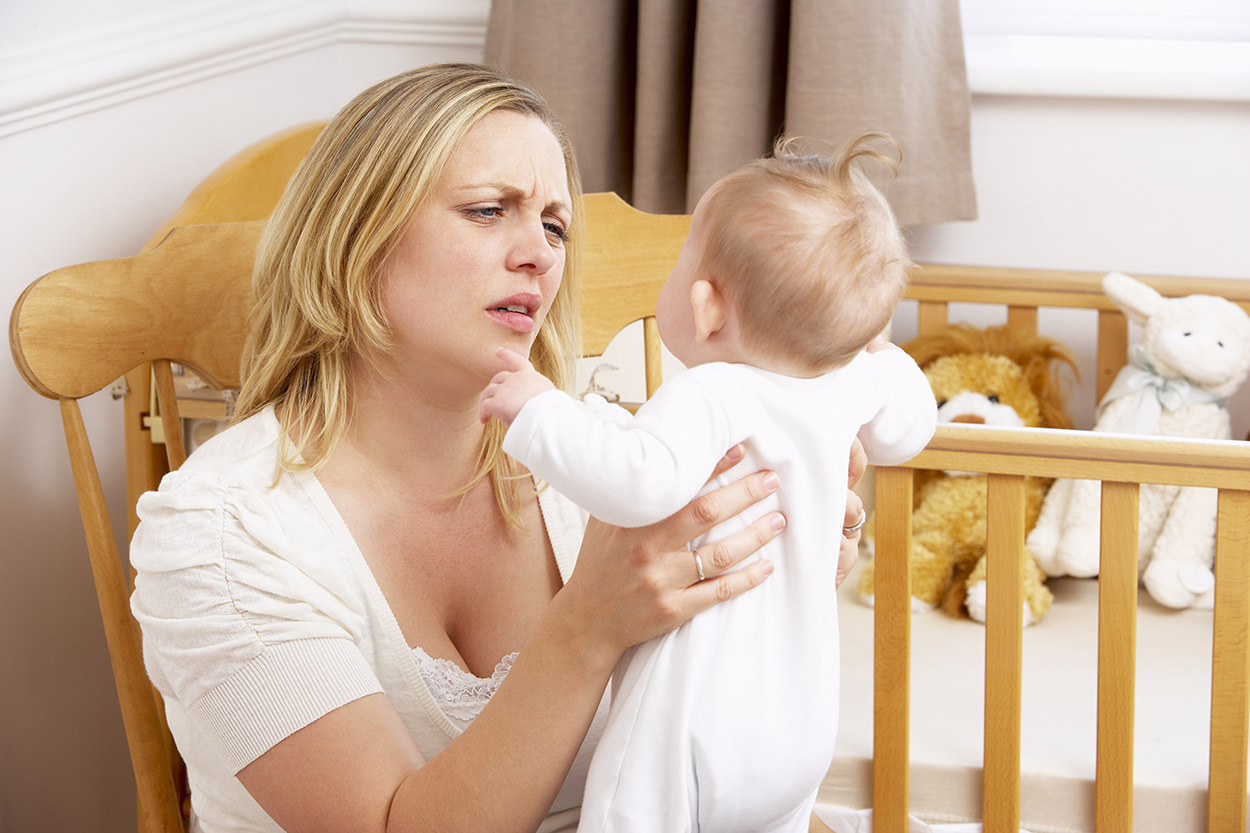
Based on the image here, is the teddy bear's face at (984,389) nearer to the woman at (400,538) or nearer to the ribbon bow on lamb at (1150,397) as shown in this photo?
the ribbon bow on lamb at (1150,397)

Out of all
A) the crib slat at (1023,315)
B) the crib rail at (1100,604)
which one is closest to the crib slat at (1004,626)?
the crib rail at (1100,604)

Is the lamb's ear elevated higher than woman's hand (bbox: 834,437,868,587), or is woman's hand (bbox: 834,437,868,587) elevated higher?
the lamb's ear

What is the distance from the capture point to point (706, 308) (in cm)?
75

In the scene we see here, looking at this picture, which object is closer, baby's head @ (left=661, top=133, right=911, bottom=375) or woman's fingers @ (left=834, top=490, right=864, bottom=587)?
baby's head @ (left=661, top=133, right=911, bottom=375)

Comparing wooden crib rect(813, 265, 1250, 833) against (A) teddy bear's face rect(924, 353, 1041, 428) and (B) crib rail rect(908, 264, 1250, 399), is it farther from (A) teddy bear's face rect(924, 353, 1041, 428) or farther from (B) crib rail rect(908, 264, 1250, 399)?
(B) crib rail rect(908, 264, 1250, 399)

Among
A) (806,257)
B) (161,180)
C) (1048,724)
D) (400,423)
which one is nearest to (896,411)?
(806,257)

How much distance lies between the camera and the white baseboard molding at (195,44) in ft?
4.28

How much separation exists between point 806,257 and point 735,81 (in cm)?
115

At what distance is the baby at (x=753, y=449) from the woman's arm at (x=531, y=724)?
0.02 metres

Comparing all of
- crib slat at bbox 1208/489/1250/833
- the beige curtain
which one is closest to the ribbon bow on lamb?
the beige curtain

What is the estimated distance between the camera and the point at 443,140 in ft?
2.93

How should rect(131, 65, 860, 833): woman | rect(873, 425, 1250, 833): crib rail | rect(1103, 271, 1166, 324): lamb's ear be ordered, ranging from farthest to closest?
1. rect(1103, 271, 1166, 324): lamb's ear
2. rect(873, 425, 1250, 833): crib rail
3. rect(131, 65, 860, 833): woman

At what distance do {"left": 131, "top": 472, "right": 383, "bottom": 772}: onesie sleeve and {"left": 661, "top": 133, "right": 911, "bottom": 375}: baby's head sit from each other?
15.2 inches

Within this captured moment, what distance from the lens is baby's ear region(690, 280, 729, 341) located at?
0.75 metres
